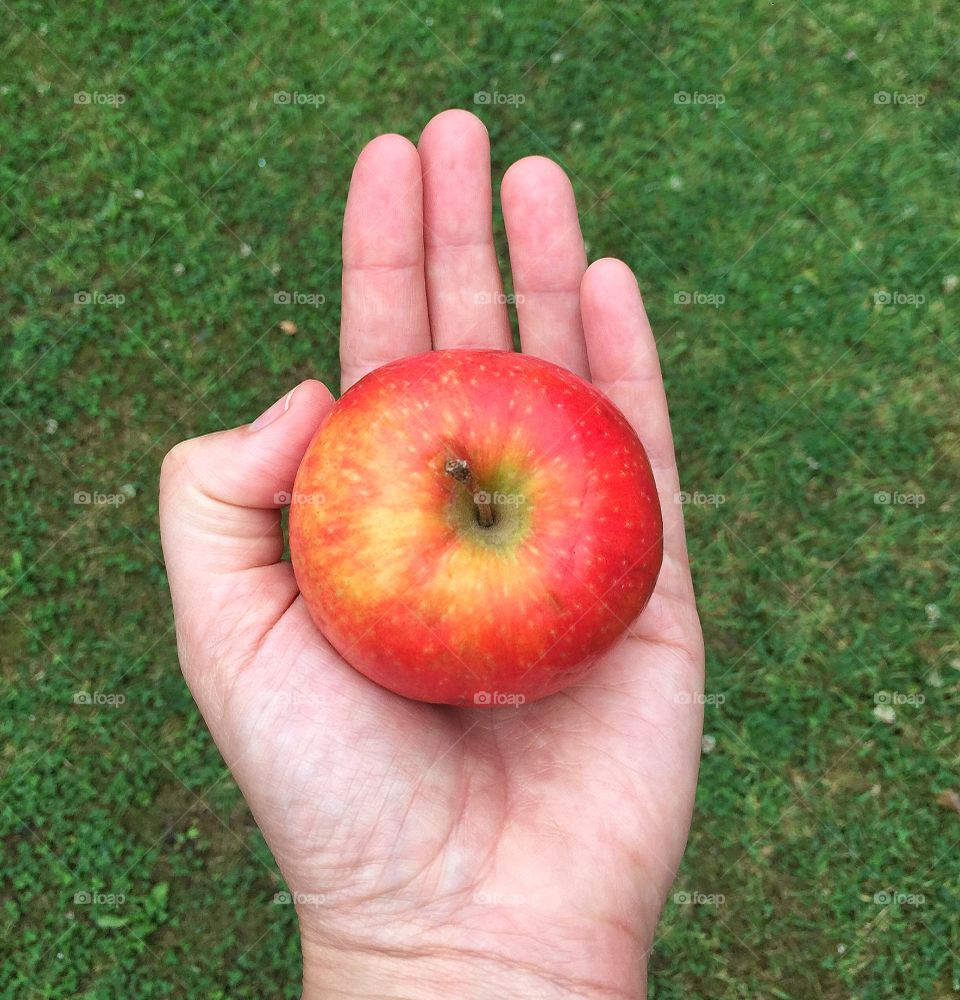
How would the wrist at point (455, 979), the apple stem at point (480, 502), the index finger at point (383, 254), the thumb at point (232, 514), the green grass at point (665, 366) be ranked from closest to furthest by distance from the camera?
the apple stem at point (480, 502) < the wrist at point (455, 979) < the thumb at point (232, 514) < the index finger at point (383, 254) < the green grass at point (665, 366)

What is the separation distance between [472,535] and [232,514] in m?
1.05

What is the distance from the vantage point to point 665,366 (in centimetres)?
559

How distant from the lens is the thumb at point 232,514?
345 centimetres

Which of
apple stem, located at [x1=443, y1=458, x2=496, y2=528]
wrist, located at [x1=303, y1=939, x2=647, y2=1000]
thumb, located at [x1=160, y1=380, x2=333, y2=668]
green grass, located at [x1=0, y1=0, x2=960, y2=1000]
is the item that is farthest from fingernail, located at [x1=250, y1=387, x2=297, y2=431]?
green grass, located at [x1=0, y1=0, x2=960, y2=1000]

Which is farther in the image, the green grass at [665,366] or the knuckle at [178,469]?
the green grass at [665,366]

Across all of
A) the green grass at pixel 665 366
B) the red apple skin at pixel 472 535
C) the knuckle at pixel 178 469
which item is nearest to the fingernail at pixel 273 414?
the knuckle at pixel 178 469

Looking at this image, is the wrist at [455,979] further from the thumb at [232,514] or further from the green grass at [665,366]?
the green grass at [665,366]

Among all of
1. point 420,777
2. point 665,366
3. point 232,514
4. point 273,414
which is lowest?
point 665,366

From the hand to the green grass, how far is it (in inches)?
68.4

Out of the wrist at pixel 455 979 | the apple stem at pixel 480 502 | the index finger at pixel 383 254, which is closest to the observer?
the apple stem at pixel 480 502

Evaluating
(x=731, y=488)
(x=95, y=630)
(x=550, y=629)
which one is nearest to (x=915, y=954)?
(x=731, y=488)

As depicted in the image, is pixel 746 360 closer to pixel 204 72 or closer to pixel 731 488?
pixel 731 488

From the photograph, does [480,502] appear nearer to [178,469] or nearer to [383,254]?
[178,469]

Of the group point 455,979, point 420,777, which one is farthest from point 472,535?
point 455,979
